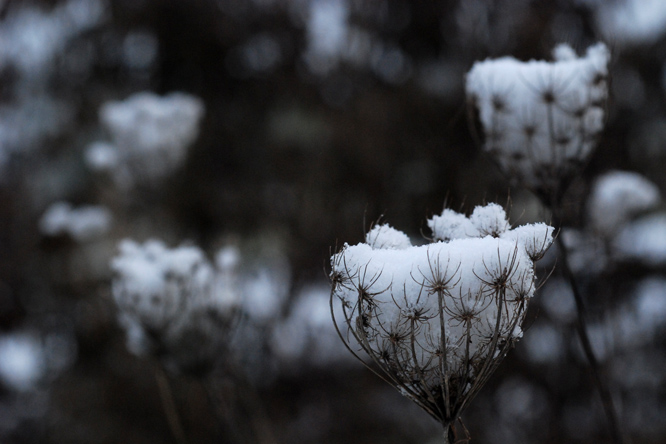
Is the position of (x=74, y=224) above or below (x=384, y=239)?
above

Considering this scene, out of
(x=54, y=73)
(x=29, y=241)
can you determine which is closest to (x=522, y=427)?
Result: (x=29, y=241)

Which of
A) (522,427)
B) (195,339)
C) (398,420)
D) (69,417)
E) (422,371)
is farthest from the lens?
(69,417)

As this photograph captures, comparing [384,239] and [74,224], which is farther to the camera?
[74,224]

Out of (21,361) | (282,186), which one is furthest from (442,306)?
(21,361)

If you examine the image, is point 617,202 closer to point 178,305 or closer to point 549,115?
point 549,115

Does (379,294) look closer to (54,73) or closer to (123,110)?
(123,110)

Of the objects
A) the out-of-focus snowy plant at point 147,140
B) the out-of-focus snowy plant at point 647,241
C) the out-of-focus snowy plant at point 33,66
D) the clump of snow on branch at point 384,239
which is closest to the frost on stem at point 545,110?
the clump of snow on branch at point 384,239

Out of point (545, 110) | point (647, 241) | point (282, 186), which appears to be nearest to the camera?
point (545, 110)

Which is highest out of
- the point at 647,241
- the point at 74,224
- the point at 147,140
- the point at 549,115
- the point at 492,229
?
the point at 74,224
